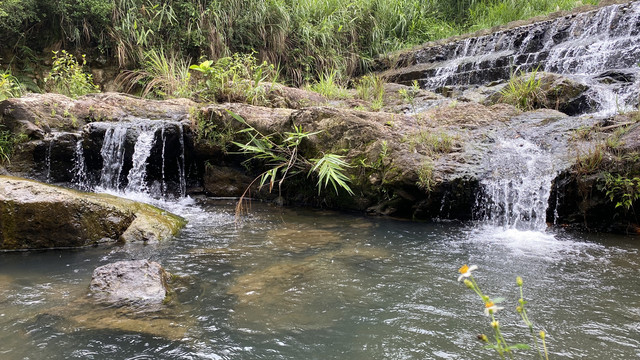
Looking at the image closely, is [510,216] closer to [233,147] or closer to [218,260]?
[218,260]

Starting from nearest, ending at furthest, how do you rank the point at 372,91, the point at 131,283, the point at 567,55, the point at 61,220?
1. the point at 131,283
2. the point at 61,220
3. the point at 567,55
4. the point at 372,91

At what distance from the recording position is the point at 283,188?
6.21 meters

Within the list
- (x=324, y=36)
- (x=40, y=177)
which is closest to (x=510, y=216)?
(x=40, y=177)

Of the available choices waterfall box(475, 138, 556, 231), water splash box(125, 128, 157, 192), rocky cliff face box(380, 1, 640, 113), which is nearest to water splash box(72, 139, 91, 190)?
water splash box(125, 128, 157, 192)

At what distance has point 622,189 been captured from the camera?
13.8ft

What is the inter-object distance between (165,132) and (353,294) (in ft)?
15.1

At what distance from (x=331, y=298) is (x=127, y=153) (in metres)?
4.77

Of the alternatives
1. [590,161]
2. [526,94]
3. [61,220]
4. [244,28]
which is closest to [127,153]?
[61,220]

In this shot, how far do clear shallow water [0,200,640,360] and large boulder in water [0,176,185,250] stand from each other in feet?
0.75

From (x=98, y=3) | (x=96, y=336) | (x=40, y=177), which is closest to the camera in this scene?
(x=96, y=336)

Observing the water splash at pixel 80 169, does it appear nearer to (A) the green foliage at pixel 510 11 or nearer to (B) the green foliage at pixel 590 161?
Answer: (B) the green foliage at pixel 590 161

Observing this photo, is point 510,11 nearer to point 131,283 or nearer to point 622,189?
point 622,189

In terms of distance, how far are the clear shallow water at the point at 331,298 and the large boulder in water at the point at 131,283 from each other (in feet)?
0.37

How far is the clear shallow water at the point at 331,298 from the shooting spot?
2.14 meters
